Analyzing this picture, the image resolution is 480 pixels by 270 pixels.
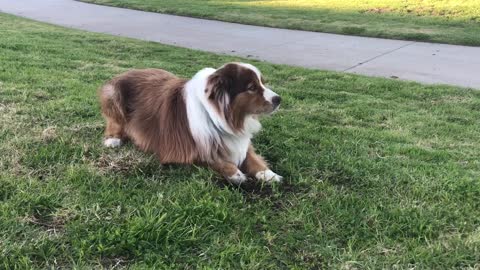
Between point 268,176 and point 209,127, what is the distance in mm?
624

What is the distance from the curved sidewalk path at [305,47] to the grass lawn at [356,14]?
2.11 feet

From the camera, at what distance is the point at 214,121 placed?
12.9 ft

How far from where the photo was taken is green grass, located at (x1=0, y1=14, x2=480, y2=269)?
9.54 ft

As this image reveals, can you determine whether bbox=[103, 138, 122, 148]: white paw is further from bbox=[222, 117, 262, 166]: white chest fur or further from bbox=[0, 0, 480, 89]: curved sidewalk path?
bbox=[0, 0, 480, 89]: curved sidewalk path

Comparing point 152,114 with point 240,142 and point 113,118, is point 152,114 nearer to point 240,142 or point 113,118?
point 113,118

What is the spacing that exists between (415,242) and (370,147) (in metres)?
1.89

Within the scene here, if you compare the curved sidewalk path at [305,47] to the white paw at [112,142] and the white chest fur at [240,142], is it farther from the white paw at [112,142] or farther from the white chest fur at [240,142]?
the white paw at [112,142]

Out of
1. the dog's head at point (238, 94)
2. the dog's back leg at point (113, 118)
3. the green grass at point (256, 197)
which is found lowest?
the green grass at point (256, 197)

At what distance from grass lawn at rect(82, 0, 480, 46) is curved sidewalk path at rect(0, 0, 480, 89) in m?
A: 0.64

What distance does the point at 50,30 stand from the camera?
1331cm

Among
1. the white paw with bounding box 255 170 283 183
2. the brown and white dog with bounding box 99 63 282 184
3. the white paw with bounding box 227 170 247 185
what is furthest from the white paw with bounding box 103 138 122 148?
the white paw with bounding box 255 170 283 183

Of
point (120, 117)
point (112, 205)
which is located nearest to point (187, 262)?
point (112, 205)

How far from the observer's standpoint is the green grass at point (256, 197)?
9.54 ft

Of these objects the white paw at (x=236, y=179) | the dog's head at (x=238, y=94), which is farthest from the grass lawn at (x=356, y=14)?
the white paw at (x=236, y=179)
